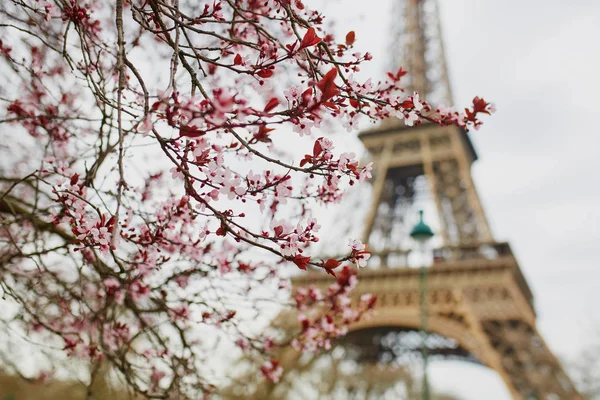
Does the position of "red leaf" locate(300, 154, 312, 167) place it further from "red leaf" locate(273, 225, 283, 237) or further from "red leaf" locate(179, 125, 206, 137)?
"red leaf" locate(179, 125, 206, 137)

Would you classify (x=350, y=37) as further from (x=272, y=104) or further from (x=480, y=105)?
(x=272, y=104)

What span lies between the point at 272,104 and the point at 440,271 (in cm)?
1535

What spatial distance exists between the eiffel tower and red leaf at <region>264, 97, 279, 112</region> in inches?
364

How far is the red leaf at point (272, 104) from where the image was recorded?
1786mm

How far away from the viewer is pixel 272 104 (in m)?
1.81

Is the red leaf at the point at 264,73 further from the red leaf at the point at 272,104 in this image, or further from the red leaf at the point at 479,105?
the red leaf at the point at 479,105

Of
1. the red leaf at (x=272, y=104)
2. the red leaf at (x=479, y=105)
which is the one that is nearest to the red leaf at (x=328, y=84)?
the red leaf at (x=272, y=104)

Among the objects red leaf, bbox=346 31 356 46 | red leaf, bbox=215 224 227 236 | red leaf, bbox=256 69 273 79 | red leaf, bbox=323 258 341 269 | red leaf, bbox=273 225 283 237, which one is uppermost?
red leaf, bbox=346 31 356 46

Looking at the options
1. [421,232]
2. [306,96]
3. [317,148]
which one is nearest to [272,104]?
[306,96]

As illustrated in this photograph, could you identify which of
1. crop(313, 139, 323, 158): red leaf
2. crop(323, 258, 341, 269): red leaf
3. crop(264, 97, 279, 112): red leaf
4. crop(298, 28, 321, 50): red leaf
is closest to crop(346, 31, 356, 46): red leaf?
crop(298, 28, 321, 50): red leaf

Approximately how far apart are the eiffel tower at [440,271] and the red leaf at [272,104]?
9.25 meters

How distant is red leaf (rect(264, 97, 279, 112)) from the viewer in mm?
1786

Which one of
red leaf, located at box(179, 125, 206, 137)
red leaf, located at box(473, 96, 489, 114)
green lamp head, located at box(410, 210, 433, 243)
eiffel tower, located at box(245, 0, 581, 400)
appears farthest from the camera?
eiffel tower, located at box(245, 0, 581, 400)

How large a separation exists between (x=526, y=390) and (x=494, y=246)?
428 cm
